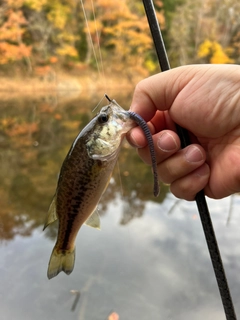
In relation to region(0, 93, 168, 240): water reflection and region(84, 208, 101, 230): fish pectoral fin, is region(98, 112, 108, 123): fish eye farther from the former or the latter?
region(0, 93, 168, 240): water reflection

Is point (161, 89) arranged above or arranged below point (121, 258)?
above

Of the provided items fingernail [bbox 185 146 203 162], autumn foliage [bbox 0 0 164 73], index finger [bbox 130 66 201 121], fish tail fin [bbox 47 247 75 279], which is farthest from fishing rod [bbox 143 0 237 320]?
autumn foliage [bbox 0 0 164 73]

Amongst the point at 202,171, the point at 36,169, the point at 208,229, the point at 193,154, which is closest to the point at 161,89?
the point at 193,154

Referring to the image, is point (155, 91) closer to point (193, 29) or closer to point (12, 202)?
point (12, 202)

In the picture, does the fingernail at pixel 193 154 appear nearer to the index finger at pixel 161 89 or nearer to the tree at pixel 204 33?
the index finger at pixel 161 89

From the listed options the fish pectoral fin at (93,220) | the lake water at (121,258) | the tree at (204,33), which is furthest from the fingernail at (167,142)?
the tree at (204,33)

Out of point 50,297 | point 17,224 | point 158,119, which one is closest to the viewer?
point 158,119

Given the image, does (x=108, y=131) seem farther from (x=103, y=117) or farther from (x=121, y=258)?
(x=121, y=258)

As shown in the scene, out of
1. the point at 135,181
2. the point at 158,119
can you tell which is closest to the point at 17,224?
the point at 135,181
